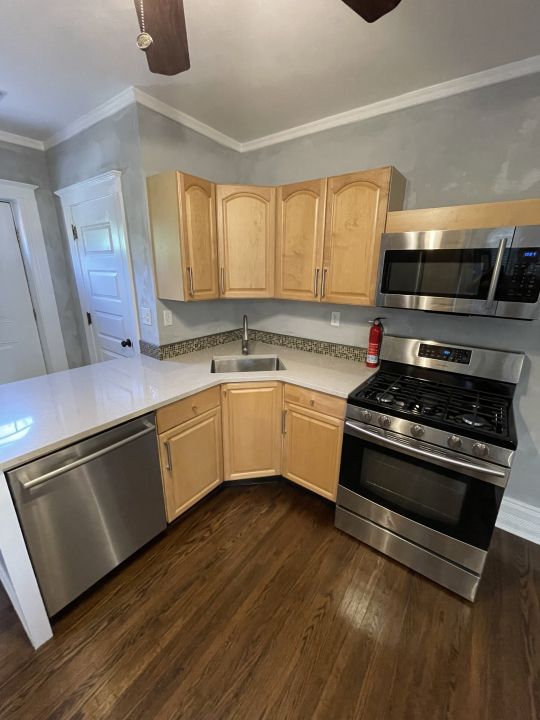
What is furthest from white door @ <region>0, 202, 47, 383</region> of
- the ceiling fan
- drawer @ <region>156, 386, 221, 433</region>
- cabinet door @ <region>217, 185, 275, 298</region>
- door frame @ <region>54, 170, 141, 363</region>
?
the ceiling fan

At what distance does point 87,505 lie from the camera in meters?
1.41

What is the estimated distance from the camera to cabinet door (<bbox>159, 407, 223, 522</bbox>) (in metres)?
1.76

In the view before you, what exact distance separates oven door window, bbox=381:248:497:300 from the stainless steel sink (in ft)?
3.29

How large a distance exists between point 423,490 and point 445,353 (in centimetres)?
82

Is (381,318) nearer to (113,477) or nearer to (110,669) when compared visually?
(113,477)

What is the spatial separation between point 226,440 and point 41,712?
1356 millimetres

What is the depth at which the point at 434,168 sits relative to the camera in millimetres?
1818

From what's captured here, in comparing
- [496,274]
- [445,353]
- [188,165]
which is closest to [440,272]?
[496,274]

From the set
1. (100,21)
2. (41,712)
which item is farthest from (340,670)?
(100,21)

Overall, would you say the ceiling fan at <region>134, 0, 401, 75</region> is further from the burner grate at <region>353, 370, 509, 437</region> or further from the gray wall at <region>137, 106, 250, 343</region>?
the burner grate at <region>353, 370, 509, 437</region>

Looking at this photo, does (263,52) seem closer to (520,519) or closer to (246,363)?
(246,363)

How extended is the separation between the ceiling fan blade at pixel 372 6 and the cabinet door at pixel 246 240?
1.35 m

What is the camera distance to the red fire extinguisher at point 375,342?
6.79ft

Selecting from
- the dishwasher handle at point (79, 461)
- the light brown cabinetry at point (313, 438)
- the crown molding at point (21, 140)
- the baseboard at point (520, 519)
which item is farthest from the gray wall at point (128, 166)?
the baseboard at point (520, 519)
